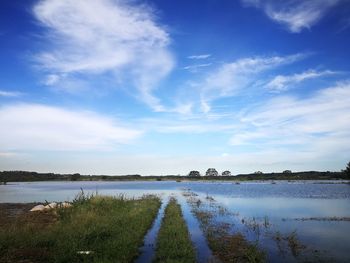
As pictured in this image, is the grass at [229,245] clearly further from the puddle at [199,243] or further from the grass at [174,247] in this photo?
the grass at [174,247]


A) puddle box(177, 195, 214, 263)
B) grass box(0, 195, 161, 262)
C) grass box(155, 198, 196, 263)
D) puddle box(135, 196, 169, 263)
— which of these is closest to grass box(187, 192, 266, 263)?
puddle box(177, 195, 214, 263)

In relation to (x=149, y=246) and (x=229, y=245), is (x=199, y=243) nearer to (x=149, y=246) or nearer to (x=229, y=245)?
(x=229, y=245)

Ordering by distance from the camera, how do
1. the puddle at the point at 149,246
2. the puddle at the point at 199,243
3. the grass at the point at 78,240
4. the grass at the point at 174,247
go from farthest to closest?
the puddle at the point at 199,243 → the puddle at the point at 149,246 → the grass at the point at 174,247 → the grass at the point at 78,240

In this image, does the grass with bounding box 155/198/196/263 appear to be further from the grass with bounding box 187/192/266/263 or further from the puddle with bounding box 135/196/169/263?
the grass with bounding box 187/192/266/263

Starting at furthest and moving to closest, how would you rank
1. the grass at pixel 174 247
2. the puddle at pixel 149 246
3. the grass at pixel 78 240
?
1. the puddle at pixel 149 246
2. the grass at pixel 174 247
3. the grass at pixel 78 240

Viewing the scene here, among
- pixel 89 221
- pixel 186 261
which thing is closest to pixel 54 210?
pixel 89 221

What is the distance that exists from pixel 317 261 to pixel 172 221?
11857 millimetres

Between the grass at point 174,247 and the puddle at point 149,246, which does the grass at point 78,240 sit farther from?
the grass at point 174,247

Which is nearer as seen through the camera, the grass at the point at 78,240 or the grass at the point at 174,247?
the grass at the point at 78,240

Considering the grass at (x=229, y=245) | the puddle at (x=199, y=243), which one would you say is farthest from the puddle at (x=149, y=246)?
the grass at (x=229, y=245)

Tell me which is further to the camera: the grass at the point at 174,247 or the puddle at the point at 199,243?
the puddle at the point at 199,243

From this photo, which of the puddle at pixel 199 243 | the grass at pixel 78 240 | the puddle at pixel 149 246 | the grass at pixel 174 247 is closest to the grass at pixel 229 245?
the puddle at pixel 199 243

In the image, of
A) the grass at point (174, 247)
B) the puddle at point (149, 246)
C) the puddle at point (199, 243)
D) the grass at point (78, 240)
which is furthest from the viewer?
the puddle at point (199, 243)

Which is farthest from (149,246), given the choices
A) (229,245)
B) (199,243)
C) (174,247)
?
(229,245)
